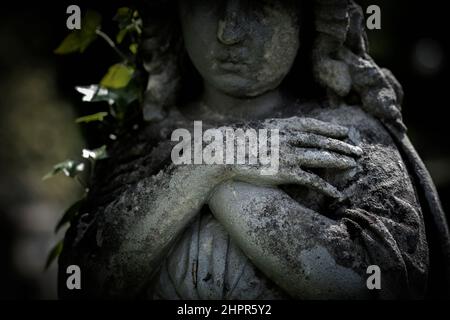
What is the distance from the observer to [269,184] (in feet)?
8.97

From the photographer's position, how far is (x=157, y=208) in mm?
2766

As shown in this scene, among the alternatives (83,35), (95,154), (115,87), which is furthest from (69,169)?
(83,35)

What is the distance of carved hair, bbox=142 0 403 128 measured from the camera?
2.95 metres

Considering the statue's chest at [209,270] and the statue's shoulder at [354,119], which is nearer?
the statue's chest at [209,270]

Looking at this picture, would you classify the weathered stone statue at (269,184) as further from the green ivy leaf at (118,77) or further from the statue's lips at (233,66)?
the green ivy leaf at (118,77)

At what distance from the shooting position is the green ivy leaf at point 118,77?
3352mm

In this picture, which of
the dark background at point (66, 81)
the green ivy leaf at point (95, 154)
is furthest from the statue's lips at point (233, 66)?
the dark background at point (66, 81)

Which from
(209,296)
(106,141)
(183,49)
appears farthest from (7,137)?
(209,296)

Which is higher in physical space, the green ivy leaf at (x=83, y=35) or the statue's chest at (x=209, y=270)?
the green ivy leaf at (x=83, y=35)

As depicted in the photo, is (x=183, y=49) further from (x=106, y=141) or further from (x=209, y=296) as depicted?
(x=209, y=296)

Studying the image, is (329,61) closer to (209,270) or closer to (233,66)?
(233,66)

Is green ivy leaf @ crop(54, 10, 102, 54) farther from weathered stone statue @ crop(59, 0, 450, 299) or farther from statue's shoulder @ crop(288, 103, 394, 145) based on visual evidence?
statue's shoulder @ crop(288, 103, 394, 145)

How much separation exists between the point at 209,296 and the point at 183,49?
3.30 feet

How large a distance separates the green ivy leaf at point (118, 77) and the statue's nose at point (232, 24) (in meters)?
0.64
